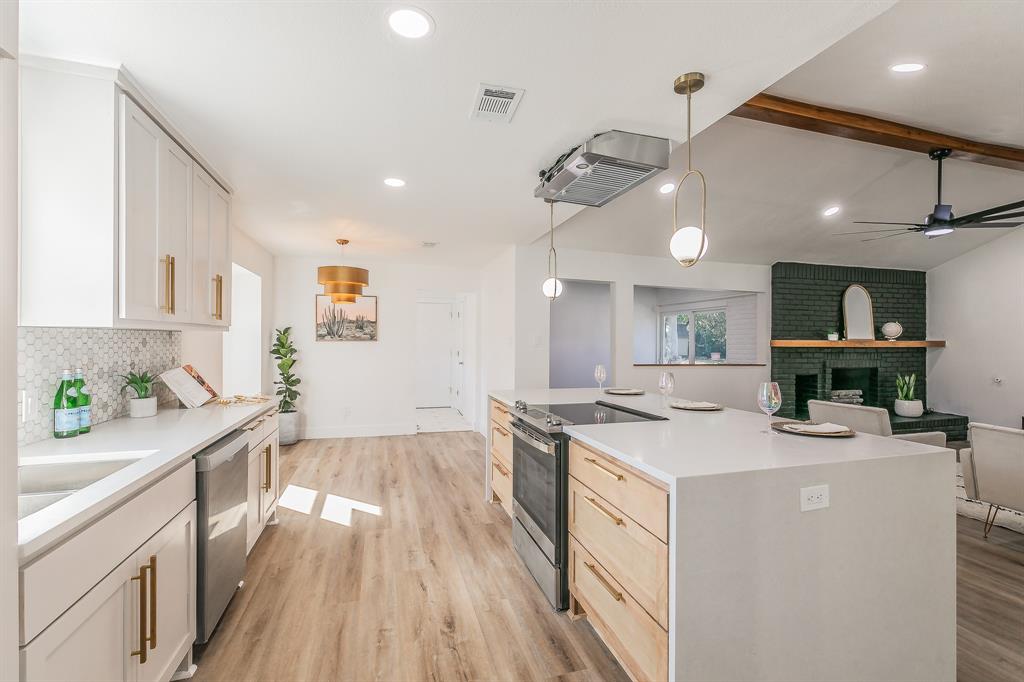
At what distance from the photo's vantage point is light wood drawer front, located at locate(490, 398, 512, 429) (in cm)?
318

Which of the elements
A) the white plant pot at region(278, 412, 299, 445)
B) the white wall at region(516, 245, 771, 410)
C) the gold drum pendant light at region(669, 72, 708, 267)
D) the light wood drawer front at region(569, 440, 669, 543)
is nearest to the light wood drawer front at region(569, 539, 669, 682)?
the light wood drawer front at region(569, 440, 669, 543)

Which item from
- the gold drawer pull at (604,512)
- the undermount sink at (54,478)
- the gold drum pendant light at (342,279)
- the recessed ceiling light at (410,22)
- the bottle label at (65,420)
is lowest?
the gold drawer pull at (604,512)

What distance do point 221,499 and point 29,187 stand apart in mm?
1378

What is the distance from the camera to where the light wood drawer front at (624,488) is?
145 cm

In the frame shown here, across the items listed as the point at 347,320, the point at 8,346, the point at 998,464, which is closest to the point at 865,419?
the point at 998,464

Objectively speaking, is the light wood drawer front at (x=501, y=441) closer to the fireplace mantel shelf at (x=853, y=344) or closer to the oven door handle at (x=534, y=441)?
the oven door handle at (x=534, y=441)

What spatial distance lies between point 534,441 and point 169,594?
5.13 ft

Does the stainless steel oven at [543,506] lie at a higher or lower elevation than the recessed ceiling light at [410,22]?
lower

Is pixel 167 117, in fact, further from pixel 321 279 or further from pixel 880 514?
pixel 880 514

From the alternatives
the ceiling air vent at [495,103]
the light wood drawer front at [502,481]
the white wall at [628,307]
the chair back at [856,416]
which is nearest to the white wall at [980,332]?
the white wall at [628,307]

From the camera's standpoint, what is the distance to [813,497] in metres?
1.48

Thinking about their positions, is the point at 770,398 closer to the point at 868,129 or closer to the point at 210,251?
the point at 868,129

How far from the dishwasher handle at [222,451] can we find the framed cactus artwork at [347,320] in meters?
3.74

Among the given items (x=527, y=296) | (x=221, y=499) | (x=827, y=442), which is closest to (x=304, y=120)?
(x=221, y=499)
